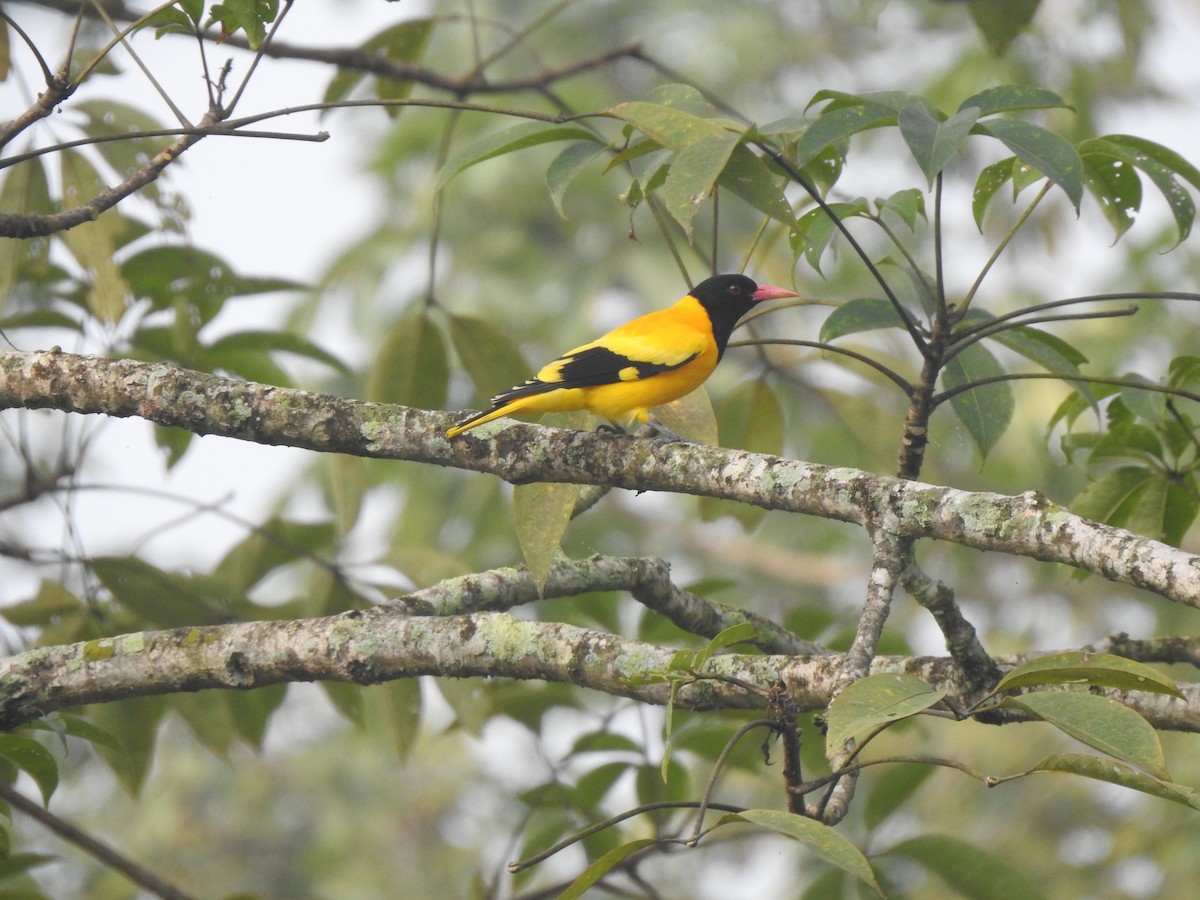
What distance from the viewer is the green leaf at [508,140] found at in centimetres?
235

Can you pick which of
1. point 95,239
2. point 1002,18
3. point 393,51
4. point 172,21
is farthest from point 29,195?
point 1002,18

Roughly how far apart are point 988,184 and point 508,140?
3.26ft

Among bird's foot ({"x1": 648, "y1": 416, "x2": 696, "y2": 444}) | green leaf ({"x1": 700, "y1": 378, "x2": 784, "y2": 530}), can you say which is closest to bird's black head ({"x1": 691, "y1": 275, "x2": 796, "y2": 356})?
green leaf ({"x1": 700, "y1": 378, "x2": 784, "y2": 530})

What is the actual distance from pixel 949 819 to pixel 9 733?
9834mm

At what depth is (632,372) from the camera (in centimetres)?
337

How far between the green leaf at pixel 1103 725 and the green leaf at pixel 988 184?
1.24m

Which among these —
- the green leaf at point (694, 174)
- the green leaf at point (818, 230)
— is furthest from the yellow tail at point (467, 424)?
the green leaf at point (818, 230)

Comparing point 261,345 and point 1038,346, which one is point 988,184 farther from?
point 261,345

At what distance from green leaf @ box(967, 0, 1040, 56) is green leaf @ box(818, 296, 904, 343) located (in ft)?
5.80

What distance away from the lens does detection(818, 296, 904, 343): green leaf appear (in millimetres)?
2479

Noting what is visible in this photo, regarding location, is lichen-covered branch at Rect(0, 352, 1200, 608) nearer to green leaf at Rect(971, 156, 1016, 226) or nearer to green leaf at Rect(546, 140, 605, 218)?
green leaf at Rect(546, 140, 605, 218)

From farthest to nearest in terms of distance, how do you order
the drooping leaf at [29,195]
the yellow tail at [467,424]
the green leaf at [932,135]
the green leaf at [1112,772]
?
1. the drooping leaf at [29,195]
2. the yellow tail at [467,424]
3. the green leaf at [932,135]
4. the green leaf at [1112,772]

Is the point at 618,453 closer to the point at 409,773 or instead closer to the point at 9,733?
the point at 9,733

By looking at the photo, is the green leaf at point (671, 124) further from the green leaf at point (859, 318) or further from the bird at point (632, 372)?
the bird at point (632, 372)
